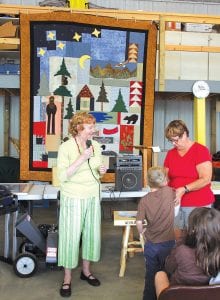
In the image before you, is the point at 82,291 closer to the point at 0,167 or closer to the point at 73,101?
the point at 73,101

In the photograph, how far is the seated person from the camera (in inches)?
60.2

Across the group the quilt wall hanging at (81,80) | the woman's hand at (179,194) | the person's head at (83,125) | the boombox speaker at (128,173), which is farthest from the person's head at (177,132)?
the quilt wall hanging at (81,80)

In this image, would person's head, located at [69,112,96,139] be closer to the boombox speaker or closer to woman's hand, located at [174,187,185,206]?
woman's hand, located at [174,187,185,206]

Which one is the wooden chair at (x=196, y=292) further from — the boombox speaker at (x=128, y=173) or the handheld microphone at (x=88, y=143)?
the boombox speaker at (x=128, y=173)

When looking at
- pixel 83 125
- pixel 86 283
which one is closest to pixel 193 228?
pixel 83 125

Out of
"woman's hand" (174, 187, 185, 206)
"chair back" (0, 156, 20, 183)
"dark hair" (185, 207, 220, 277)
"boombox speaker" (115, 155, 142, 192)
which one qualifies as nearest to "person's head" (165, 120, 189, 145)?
"woman's hand" (174, 187, 185, 206)

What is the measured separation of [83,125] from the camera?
9.14 feet

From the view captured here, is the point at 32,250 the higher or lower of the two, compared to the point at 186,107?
lower

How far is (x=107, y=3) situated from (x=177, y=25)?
9.30 feet

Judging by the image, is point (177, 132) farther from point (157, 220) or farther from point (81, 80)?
point (81, 80)

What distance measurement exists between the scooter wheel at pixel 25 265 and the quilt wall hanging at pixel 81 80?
1.85 meters

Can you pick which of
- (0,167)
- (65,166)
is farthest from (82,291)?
(0,167)

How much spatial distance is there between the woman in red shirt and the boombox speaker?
102 centimetres

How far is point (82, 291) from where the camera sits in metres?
2.99
